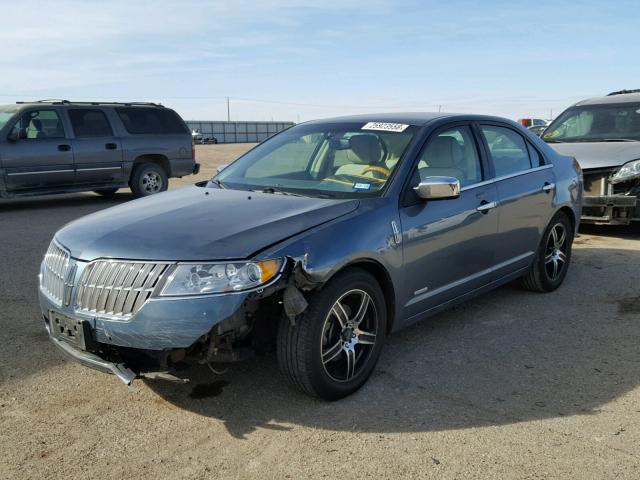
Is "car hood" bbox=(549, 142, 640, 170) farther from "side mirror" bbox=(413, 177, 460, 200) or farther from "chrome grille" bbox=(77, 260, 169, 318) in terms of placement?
"chrome grille" bbox=(77, 260, 169, 318)

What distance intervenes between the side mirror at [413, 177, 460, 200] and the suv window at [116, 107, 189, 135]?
9876mm

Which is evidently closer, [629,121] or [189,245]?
[189,245]

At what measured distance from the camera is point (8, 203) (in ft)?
41.5

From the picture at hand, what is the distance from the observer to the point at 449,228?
4.32 m

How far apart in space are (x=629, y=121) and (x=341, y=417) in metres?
7.71

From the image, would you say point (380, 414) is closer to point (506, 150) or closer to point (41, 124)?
point (506, 150)

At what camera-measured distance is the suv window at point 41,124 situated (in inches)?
439

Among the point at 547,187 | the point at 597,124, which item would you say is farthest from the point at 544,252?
the point at 597,124

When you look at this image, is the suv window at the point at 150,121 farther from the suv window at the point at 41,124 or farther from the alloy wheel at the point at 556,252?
the alloy wheel at the point at 556,252

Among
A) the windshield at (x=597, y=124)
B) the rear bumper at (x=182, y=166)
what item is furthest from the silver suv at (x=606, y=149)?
the rear bumper at (x=182, y=166)

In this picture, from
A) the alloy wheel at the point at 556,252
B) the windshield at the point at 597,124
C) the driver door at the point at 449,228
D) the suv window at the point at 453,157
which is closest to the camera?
the driver door at the point at 449,228

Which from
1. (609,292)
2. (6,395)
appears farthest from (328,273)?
(609,292)

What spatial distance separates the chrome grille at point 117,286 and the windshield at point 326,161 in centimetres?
134

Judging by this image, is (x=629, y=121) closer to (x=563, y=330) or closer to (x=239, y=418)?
(x=563, y=330)
